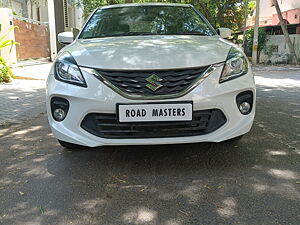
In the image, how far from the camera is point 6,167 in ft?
9.98

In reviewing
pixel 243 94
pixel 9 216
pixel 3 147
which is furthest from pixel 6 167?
pixel 243 94

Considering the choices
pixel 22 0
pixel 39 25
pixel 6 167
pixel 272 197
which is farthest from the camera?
pixel 22 0

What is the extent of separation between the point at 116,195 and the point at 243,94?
4.34 feet

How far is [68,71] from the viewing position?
9.04 feet

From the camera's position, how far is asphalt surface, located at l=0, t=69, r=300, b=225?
2.17 meters

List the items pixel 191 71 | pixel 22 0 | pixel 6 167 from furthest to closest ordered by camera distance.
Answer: pixel 22 0 → pixel 6 167 → pixel 191 71

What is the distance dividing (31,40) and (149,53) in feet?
39.6

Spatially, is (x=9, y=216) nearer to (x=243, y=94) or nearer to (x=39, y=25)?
(x=243, y=94)

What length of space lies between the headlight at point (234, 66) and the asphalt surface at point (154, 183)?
79cm

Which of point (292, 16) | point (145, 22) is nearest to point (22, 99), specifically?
point (145, 22)

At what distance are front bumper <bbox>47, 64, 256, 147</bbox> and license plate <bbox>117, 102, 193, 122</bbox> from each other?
40mm

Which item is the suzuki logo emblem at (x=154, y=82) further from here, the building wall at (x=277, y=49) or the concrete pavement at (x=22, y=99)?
the building wall at (x=277, y=49)

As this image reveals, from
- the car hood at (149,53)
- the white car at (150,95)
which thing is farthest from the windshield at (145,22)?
the white car at (150,95)

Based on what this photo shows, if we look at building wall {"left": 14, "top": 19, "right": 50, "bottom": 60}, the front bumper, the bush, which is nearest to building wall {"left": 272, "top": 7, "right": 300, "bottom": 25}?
building wall {"left": 14, "top": 19, "right": 50, "bottom": 60}
